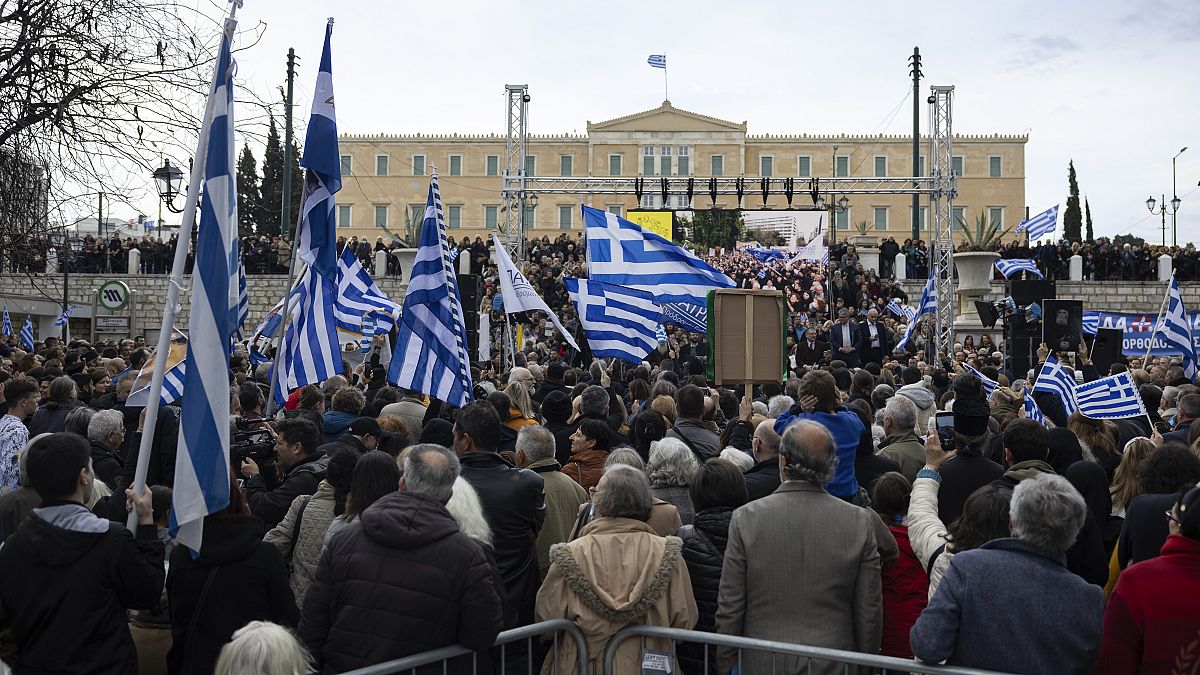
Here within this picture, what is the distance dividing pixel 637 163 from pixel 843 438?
3036 inches

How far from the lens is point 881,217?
82.7 m

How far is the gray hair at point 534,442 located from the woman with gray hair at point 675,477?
571 mm

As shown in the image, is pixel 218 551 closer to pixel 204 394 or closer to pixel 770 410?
pixel 204 394

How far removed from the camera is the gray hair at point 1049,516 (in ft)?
12.4

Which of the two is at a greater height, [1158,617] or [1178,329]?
[1178,329]

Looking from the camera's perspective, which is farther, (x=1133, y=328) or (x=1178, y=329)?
(x=1133, y=328)

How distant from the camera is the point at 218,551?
14.0ft

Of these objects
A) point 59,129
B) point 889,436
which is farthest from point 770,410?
point 59,129

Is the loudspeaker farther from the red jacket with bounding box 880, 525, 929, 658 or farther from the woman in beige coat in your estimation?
the woman in beige coat

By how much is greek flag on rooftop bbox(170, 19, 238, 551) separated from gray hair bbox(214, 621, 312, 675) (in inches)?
32.5

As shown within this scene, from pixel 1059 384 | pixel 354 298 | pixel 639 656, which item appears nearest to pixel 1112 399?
pixel 1059 384

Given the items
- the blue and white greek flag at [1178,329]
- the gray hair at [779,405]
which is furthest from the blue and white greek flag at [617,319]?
the blue and white greek flag at [1178,329]

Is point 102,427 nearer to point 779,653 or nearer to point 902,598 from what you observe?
point 779,653

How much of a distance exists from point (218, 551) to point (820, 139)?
81.3 m
